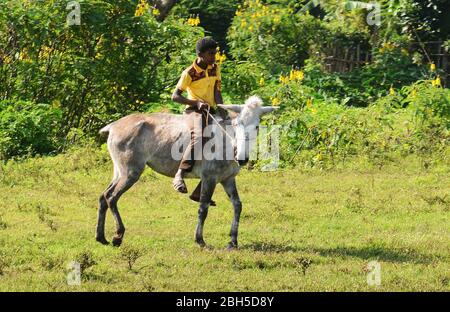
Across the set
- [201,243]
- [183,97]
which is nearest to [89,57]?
[183,97]

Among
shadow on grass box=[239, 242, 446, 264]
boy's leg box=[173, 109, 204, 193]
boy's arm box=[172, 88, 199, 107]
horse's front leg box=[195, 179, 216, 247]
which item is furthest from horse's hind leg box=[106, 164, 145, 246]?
shadow on grass box=[239, 242, 446, 264]

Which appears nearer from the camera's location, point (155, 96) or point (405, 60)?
point (155, 96)

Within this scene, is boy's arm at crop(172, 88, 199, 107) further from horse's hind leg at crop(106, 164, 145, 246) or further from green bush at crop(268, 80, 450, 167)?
green bush at crop(268, 80, 450, 167)

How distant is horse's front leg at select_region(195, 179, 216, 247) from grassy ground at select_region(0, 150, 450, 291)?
0.14 meters

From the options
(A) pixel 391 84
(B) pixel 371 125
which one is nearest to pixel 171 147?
(B) pixel 371 125

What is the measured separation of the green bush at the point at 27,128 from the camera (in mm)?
18016

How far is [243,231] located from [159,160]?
1.63m

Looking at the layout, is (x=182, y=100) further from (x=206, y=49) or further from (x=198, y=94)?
(x=206, y=49)

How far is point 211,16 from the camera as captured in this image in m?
27.1

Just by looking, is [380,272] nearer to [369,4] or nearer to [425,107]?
[425,107]

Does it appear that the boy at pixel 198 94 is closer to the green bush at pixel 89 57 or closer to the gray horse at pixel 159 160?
the gray horse at pixel 159 160
